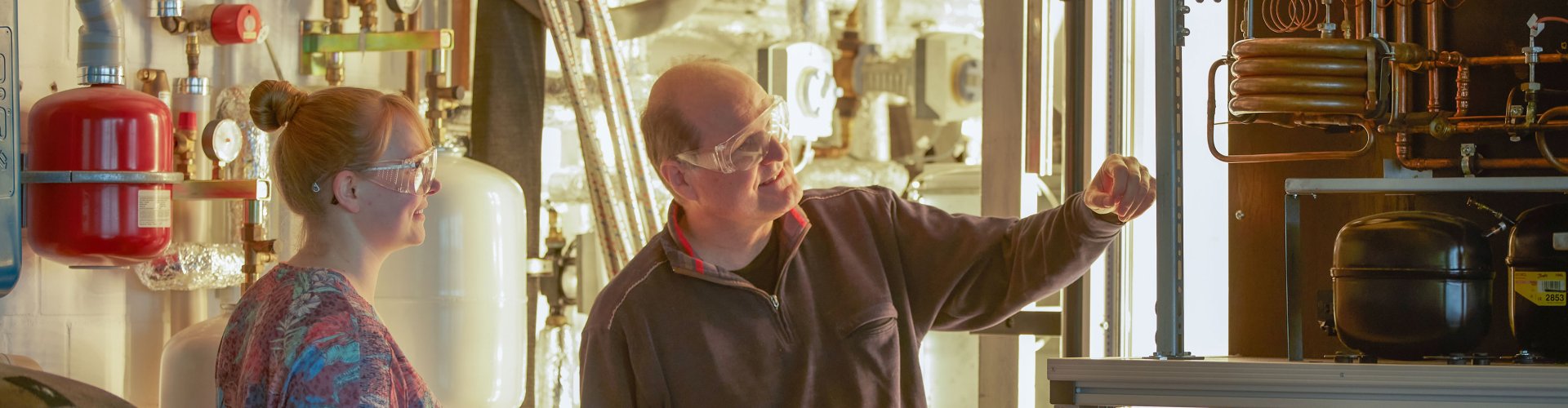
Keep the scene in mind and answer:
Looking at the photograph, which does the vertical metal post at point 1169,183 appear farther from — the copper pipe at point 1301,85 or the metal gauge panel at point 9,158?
the metal gauge panel at point 9,158

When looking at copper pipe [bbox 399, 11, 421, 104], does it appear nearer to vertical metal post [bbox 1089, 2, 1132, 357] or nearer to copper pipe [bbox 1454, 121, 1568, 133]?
vertical metal post [bbox 1089, 2, 1132, 357]

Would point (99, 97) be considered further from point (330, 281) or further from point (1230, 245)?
point (1230, 245)

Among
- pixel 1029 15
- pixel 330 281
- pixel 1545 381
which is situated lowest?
pixel 1545 381

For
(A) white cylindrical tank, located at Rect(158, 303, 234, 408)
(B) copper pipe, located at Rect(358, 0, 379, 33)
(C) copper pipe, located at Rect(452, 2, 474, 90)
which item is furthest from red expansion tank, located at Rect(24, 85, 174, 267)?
(C) copper pipe, located at Rect(452, 2, 474, 90)

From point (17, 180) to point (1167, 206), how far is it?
1425mm

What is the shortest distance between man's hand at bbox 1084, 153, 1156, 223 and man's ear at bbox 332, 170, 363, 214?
749mm

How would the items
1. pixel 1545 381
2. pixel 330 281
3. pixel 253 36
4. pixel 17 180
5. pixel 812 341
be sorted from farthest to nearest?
pixel 253 36
pixel 17 180
pixel 812 341
pixel 1545 381
pixel 330 281

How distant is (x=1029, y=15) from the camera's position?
2.44 meters

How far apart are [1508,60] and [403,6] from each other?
1812 mm

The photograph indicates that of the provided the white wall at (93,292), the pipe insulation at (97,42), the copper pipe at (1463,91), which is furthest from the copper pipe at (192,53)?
the copper pipe at (1463,91)

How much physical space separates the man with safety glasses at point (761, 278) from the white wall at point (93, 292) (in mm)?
901

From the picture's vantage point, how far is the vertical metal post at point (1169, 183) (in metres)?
1.72

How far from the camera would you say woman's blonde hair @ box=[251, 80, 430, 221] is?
4.57 feet

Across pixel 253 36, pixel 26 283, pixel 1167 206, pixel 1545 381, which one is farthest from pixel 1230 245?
pixel 26 283
